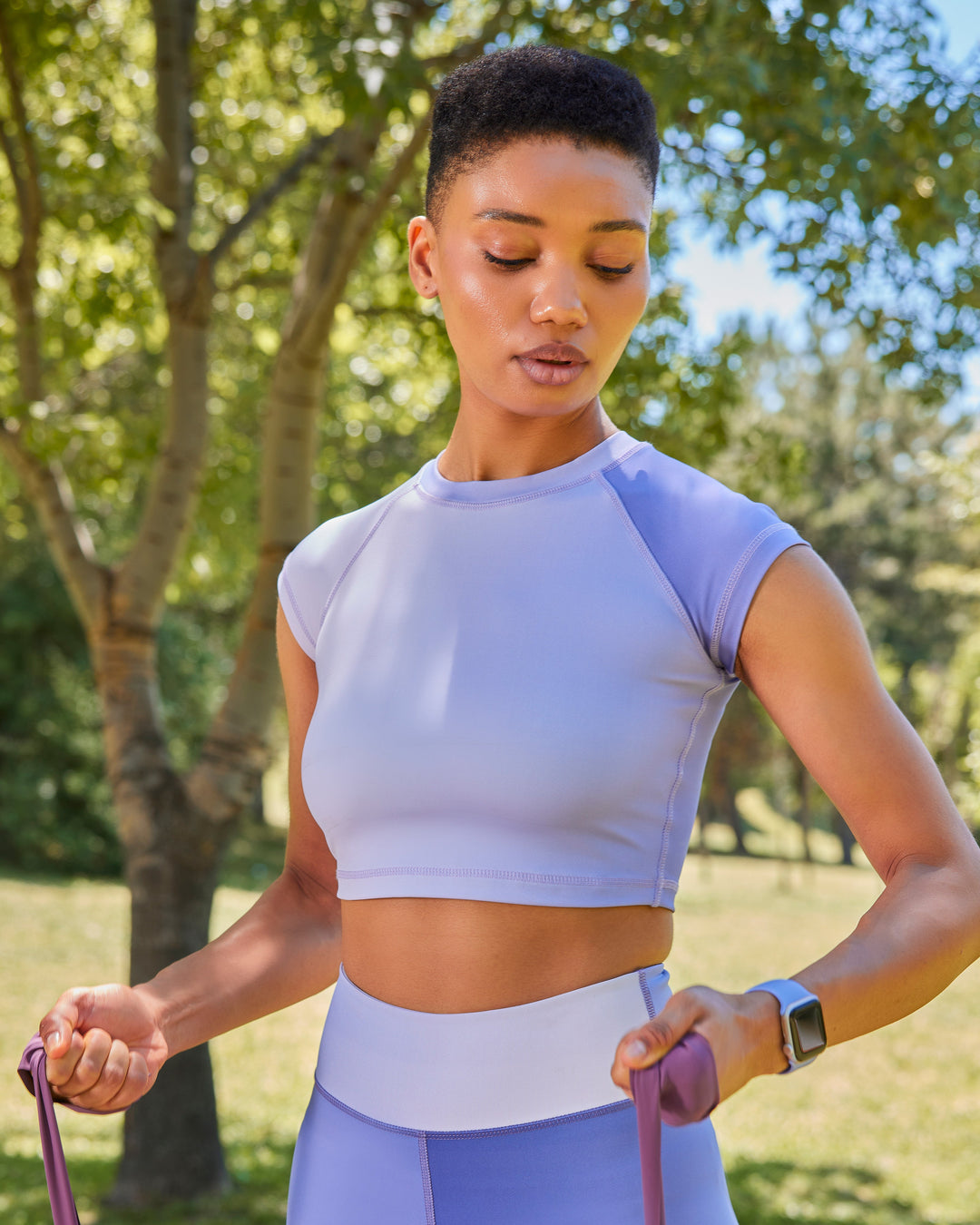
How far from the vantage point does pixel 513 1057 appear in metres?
1.31

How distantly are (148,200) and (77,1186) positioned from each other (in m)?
5.12

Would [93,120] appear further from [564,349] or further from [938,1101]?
[938,1101]

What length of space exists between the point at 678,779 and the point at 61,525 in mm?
5025

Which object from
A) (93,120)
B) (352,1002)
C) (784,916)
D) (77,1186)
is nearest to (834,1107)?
(77,1186)

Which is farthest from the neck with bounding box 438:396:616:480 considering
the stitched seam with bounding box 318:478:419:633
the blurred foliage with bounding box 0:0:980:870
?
the blurred foliage with bounding box 0:0:980:870

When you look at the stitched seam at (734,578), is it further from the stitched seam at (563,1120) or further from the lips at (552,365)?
the stitched seam at (563,1120)

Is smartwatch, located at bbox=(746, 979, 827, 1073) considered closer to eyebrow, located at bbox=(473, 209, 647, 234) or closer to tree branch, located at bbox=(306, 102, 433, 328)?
eyebrow, located at bbox=(473, 209, 647, 234)

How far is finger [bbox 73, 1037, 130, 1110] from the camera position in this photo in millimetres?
1352

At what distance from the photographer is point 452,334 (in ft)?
4.98

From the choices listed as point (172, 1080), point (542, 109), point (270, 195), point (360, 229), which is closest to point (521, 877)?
point (542, 109)

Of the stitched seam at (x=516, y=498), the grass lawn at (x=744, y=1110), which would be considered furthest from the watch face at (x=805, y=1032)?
the grass lawn at (x=744, y=1110)

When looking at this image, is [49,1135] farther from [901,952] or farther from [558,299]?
[558,299]

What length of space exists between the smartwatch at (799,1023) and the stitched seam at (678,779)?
284mm

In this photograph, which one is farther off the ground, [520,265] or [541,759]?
[520,265]
